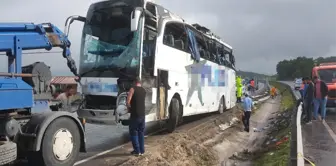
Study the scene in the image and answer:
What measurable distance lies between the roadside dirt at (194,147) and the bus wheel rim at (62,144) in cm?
103

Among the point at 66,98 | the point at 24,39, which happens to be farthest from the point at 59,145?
the point at 24,39

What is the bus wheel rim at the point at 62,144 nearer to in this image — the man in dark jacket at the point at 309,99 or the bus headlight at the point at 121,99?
the bus headlight at the point at 121,99

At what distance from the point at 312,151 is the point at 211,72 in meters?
6.98

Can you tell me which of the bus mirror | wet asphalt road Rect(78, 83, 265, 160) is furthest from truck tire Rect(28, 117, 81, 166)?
the bus mirror

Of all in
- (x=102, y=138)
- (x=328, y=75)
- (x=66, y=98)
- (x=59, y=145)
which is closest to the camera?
(x=59, y=145)

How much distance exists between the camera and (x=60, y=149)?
241 inches

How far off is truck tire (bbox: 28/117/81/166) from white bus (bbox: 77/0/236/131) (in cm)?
220

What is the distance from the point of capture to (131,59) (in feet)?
29.5

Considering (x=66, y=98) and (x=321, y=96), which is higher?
(x=66, y=98)

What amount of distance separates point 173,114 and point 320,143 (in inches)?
159

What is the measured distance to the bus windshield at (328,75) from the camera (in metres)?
16.3

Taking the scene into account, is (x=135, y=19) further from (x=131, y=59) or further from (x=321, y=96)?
(x=321, y=96)

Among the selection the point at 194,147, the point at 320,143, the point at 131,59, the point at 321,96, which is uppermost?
the point at 131,59

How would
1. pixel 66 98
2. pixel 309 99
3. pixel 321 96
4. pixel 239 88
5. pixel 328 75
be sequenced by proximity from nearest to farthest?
pixel 66 98
pixel 309 99
pixel 321 96
pixel 328 75
pixel 239 88
